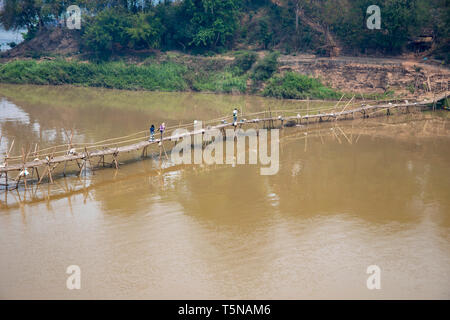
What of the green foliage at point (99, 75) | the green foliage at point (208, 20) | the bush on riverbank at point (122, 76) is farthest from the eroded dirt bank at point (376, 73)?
the green foliage at point (99, 75)

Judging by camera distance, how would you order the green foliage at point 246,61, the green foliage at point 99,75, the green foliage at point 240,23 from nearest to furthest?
1. the green foliage at point 240,23
2. the green foliage at point 246,61
3. the green foliage at point 99,75

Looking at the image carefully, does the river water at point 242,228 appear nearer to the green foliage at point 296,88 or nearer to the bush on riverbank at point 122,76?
the green foliage at point 296,88

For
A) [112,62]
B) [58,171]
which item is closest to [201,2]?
[112,62]

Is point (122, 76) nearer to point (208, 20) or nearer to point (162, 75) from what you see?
point (162, 75)

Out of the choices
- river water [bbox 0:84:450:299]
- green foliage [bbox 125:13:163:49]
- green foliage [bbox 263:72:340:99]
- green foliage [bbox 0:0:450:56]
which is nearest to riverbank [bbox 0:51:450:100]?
green foliage [bbox 263:72:340:99]

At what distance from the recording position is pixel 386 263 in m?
10.8

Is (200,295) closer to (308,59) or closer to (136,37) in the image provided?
(308,59)

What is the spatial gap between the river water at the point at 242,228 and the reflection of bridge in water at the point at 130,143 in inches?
29.2

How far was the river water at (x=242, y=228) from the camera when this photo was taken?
987 centimetres

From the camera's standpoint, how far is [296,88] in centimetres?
3500

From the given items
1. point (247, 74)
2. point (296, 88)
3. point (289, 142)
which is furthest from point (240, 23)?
point (289, 142)

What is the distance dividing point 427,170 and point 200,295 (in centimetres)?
1203

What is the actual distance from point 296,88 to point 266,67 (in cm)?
374

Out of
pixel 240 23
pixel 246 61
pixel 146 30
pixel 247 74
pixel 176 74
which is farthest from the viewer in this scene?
pixel 240 23
